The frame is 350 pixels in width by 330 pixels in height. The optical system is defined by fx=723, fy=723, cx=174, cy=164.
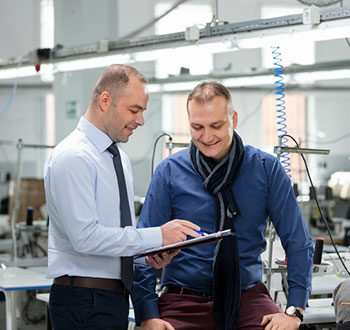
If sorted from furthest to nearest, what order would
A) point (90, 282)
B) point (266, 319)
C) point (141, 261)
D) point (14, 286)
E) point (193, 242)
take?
point (14, 286) → point (141, 261) → point (266, 319) → point (90, 282) → point (193, 242)

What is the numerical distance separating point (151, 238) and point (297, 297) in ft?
2.02

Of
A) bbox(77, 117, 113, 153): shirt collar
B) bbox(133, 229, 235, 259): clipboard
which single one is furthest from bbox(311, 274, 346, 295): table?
bbox(77, 117, 113, 153): shirt collar

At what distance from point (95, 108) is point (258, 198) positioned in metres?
0.68

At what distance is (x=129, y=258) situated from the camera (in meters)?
2.46

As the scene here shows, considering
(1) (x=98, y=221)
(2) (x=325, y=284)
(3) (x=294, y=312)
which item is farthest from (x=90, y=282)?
(2) (x=325, y=284)

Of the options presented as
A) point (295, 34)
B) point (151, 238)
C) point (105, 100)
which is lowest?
point (151, 238)

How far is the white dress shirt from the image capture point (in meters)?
2.28

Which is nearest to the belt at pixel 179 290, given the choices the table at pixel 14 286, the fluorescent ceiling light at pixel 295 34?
the fluorescent ceiling light at pixel 295 34

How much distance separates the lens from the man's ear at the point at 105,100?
7.93ft

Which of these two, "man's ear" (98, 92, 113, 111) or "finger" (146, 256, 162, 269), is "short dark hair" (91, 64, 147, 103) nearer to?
"man's ear" (98, 92, 113, 111)

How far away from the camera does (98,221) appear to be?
2324 mm

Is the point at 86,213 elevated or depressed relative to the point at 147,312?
elevated

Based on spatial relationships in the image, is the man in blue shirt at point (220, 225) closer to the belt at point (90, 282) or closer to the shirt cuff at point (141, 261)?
the shirt cuff at point (141, 261)

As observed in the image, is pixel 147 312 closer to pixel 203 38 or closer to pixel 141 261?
pixel 141 261
